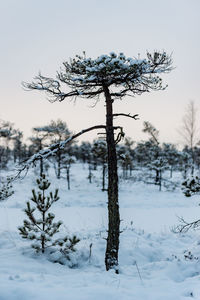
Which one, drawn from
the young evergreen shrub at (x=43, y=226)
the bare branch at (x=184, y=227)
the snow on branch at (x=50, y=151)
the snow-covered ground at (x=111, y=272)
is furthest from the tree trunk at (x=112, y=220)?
the bare branch at (x=184, y=227)

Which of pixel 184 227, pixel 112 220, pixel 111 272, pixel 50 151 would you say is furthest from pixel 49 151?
pixel 184 227

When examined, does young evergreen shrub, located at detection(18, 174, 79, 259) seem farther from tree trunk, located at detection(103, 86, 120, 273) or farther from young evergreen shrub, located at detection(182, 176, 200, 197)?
young evergreen shrub, located at detection(182, 176, 200, 197)

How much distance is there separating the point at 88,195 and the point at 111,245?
1877cm

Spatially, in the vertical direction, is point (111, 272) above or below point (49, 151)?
below

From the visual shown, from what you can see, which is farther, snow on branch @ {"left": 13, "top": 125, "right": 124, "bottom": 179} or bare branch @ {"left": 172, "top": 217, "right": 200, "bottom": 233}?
bare branch @ {"left": 172, "top": 217, "right": 200, "bottom": 233}

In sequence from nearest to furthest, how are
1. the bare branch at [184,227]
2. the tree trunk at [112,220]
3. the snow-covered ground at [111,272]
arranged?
the snow-covered ground at [111,272] → the tree trunk at [112,220] → the bare branch at [184,227]

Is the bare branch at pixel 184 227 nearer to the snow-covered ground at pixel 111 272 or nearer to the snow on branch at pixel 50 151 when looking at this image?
the snow-covered ground at pixel 111 272

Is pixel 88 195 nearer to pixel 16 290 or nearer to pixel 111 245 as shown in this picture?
pixel 111 245

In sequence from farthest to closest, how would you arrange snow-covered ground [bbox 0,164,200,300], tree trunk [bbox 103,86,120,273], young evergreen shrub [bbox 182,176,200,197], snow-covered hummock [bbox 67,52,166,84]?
young evergreen shrub [bbox 182,176,200,197]
tree trunk [bbox 103,86,120,273]
snow-covered hummock [bbox 67,52,166,84]
snow-covered ground [bbox 0,164,200,300]

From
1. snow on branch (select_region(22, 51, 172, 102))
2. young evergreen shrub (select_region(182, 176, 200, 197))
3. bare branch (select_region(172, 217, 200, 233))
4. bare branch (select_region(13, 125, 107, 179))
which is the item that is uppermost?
snow on branch (select_region(22, 51, 172, 102))

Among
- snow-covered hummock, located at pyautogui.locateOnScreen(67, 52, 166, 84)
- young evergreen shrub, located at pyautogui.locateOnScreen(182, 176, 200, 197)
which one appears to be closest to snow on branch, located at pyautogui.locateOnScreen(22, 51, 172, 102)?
snow-covered hummock, located at pyautogui.locateOnScreen(67, 52, 166, 84)

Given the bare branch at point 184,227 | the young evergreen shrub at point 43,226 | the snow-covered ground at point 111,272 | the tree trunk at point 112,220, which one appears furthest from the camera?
the bare branch at point 184,227

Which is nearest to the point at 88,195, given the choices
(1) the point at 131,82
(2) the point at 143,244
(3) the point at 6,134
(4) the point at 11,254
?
(3) the point at 6,134

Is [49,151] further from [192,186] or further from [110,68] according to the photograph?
[192,186]
